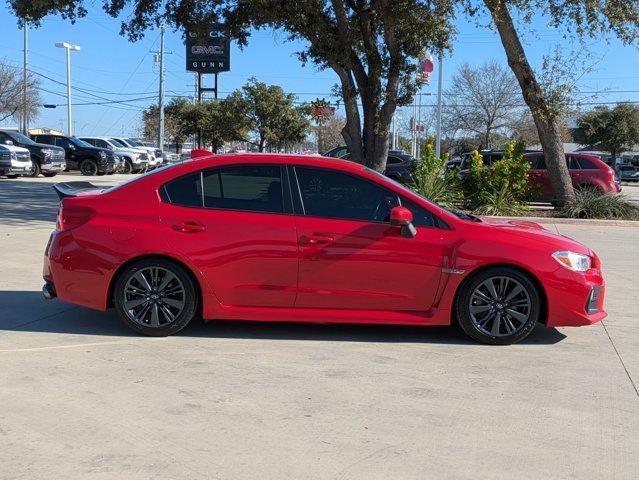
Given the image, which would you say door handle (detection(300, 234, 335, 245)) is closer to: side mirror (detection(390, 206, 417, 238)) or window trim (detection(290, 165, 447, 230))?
window trim (detection(290, 165, 447, 230))

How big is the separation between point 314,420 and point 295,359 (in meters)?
1.22

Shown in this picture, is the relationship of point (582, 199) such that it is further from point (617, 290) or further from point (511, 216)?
point (617, 290)

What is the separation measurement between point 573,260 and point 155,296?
143 inches

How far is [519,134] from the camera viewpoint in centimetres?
5306

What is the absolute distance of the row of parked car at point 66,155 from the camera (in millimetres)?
25531

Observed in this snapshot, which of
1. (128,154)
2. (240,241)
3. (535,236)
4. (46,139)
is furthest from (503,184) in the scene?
(46,139)

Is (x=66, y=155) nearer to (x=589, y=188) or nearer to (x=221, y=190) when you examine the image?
(x=589, y=188)

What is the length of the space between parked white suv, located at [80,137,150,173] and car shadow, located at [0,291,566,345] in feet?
94.8

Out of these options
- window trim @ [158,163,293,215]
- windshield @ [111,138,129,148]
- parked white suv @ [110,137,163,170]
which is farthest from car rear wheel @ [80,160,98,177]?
window trim @ [158,163,293,215]

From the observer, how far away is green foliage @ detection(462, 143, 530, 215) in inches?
674

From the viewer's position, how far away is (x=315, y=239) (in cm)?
575

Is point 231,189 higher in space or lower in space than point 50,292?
higher

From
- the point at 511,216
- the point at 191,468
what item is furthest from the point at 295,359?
the point at 511,216

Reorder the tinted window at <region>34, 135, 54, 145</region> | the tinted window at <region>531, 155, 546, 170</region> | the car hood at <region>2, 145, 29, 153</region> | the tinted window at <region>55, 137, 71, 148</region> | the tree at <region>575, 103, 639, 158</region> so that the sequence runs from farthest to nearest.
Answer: the tree at <region>575, 103, 639, 158</region>, the tinted window at <region>34, 135, 54, 145</region>, the tinted window at <region>55, 137, 71, 148</region>, the car hood at <region>2, 145, 29, 153</region>, the tinted window at <region>531, 155, 546, 170</region>
